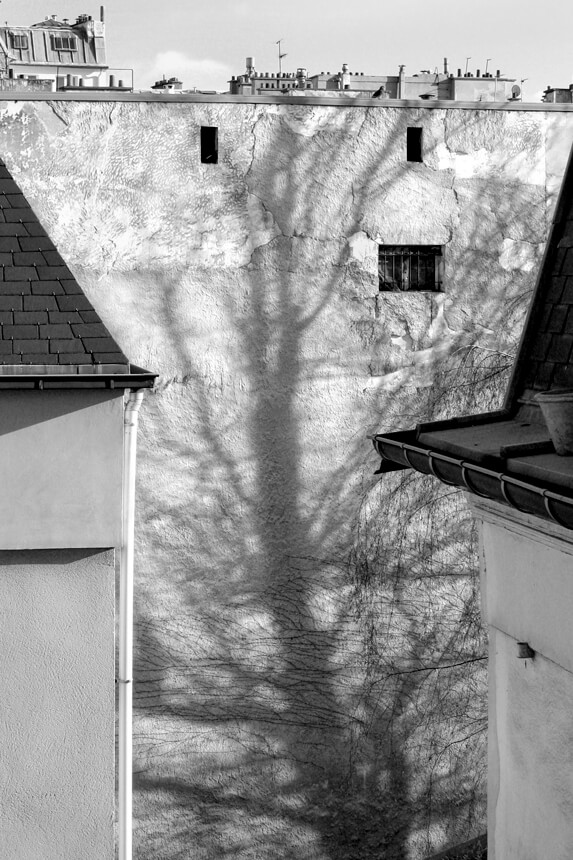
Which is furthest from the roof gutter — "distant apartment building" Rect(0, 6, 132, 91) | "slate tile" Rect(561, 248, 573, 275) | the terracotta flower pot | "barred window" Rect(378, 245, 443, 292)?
"distant apartment building" Rect(0, 6, 132, 91)

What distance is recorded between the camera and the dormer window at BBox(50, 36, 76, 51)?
2731 centimetres

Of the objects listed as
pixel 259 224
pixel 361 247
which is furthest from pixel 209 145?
pixel 361 247

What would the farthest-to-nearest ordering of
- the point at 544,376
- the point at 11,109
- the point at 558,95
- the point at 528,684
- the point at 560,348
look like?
1. the point at 558,95
2. the point at 11,109
3. the point at 544,376
4. the point at 560,348
5. the point at 528,684

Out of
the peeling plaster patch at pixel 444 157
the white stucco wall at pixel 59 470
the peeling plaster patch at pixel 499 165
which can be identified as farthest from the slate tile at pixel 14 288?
the peeling plaster patch at pixel 499 165

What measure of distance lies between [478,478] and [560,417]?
1.38 feet

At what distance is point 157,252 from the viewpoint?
8.48 meters

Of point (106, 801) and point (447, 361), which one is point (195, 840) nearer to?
point (106, 801)

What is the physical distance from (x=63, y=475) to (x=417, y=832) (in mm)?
6195

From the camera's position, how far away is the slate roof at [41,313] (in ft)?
15.7

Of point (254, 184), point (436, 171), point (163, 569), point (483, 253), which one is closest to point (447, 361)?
point (483, 253)

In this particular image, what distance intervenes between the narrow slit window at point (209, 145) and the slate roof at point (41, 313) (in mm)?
3600

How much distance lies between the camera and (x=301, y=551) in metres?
9.01

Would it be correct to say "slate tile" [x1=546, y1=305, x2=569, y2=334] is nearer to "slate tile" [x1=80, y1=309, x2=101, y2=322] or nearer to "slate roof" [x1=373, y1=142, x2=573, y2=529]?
"slate roof" [x1=373, y1=142, x2=573, y2=529]

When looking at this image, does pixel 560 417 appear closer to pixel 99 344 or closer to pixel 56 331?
pixel 99 344
